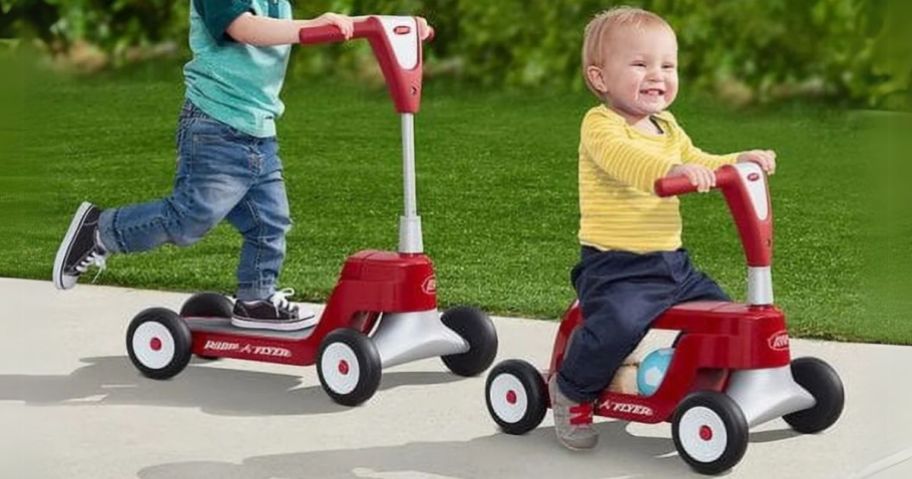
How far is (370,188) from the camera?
7.43 metres

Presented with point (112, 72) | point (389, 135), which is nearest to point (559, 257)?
point (389, 135)

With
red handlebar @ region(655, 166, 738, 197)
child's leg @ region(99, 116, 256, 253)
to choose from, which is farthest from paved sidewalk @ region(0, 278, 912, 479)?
red handlebar @ region(655, 166, 738, 197)

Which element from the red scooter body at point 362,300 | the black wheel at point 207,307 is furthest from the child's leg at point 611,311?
the black wheel at point 207,307

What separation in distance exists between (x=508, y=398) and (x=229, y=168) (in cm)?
92

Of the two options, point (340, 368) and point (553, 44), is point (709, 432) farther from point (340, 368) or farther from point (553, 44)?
point (553, 44)

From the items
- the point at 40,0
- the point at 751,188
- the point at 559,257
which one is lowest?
the point at 559,257

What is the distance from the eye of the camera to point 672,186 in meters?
2.57

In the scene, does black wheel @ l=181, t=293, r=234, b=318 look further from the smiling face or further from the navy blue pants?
the smiling face

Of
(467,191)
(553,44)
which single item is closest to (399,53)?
(467,191)

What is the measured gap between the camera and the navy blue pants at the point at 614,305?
2883 millimetres

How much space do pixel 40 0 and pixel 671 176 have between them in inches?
76.2

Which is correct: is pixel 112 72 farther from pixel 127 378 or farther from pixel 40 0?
pixel 40 0

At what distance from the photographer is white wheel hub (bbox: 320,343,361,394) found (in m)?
3.36

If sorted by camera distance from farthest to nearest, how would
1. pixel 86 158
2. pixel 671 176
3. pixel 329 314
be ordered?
pixel 86 158 → pixel 329 314 → pixel 671 176
